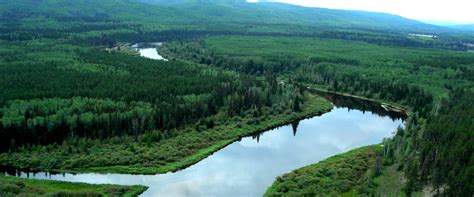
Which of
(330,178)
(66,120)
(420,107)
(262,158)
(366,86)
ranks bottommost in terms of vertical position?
(262,158)

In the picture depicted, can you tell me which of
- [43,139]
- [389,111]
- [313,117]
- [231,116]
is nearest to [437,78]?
[389,111]

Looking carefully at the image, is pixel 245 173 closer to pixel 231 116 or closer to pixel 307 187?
pixel 307 187

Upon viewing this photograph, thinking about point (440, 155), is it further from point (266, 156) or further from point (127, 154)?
point (127, 154)

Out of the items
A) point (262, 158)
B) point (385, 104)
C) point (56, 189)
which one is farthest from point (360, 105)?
point (56, 189)

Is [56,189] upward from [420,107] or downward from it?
downward

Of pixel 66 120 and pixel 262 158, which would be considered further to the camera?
pixel 262 158

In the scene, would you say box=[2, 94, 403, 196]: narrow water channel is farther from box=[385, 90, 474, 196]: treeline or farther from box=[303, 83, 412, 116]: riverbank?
box=[385, 90, 474, 196]: treeline
